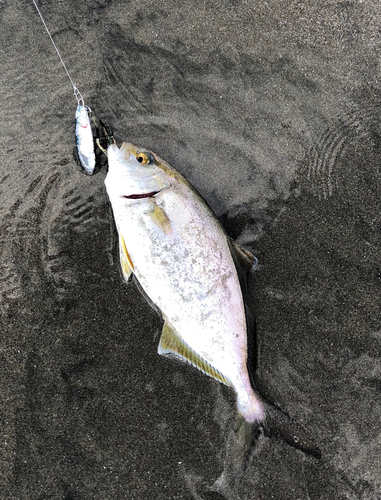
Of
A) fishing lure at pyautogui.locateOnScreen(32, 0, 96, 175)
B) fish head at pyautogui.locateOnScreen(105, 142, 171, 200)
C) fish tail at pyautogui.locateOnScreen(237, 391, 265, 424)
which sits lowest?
fish tail at pyautogui.locateOnScreen(237, 391, 265, 424)

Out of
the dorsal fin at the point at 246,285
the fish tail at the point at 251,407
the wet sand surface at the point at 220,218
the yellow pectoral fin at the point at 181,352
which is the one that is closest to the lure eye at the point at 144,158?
the wet sand surface at the point at 220,218

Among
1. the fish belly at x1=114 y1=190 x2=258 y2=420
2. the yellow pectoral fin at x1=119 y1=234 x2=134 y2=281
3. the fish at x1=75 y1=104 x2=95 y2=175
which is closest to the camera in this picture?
the fish belly at x1=114 y1=190 x2=258 y2=420

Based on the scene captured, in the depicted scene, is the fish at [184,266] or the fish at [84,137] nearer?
the fish at [184,266]

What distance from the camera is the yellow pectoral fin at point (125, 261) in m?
2.53

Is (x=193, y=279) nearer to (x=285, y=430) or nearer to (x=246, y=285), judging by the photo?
(x=246, y=285)

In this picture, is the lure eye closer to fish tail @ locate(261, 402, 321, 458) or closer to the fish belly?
the fish belly

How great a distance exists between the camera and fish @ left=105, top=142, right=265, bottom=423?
2.38m

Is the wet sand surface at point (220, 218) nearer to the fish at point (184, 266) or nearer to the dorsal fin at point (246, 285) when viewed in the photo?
the dorsal fin at point (246, 285)

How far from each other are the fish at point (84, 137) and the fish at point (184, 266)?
0.30 meters

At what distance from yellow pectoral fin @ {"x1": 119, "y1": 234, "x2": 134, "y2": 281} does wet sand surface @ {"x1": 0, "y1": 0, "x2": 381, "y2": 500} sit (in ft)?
0.51

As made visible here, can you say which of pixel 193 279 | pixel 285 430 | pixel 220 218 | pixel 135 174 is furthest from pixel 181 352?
pixel 135 174

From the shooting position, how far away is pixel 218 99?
2.89m

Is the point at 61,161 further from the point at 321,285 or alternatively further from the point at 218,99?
the point at 321,285

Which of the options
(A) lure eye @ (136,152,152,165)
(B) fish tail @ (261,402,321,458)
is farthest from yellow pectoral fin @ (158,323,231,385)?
(A) lure eye @ (136,152,152,165)
